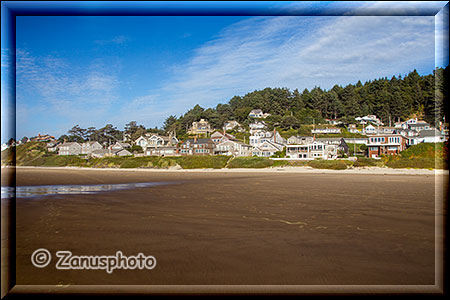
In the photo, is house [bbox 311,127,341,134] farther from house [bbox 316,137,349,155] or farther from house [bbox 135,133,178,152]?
house [bbox 135,133,178,152]

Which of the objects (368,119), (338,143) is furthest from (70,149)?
(368,119)

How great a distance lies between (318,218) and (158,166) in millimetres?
31327

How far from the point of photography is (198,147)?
52.6 meters

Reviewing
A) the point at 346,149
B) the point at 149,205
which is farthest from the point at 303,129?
the point at 149,205

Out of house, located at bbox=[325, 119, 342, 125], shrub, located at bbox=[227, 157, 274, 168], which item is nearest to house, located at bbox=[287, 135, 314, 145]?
shrub, located at bbox=[227, 157, 274, 168]

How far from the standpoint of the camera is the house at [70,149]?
46562mm

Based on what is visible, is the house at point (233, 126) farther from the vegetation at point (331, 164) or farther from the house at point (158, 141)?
the vegetation at point (331, 164)

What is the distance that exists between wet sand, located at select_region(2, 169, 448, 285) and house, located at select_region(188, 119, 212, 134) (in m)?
68.6

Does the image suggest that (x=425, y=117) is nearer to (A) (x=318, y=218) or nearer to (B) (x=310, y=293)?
(A) (x=318, y=218)
